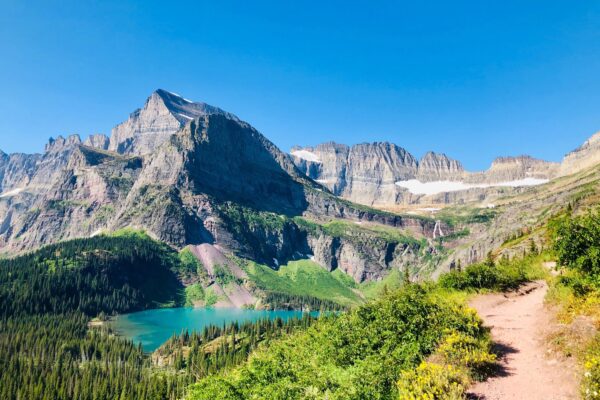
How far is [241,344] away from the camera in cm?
15912

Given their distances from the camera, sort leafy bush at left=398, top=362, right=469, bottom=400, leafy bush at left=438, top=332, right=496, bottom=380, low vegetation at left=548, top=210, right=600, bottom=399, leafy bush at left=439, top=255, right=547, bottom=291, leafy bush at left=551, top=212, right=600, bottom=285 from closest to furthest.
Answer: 1. low vegetation at left=548, top=210, right=600, bottom=399
2. leafy bush at left=398, top=362, right=469, bottom=400
3. leafy bush at left=438, top=332, right=496, bottom=380
4. leafy bush at left=551, top=212, right=600, bottom=285
5. leafy bush at left=439, top=255, right=547, bottom=291

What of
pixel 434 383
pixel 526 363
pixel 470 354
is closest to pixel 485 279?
pixel 526 363

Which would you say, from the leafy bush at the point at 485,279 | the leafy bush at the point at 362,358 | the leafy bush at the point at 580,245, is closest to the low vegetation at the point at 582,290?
the leafy bush at the point at 580,245

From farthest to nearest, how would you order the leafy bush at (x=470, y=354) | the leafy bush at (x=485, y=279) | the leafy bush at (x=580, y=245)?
the leafy bush at (x=485, y=279) < the leafy bush at (x=580, y=245) < the leafy bush at (x=470, y=354)

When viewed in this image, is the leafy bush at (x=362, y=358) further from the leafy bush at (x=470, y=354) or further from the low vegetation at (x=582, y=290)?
the low vegetation at (x=582, y=290)

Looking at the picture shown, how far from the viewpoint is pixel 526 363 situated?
20.8 metres

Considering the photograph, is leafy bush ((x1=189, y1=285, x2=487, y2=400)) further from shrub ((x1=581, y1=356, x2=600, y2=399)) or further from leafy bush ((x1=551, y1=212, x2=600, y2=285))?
leafy bush ((x1=551, y1=212, x2=600, y2=285))

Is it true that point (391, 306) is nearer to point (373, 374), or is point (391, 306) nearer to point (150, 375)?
point (373, 374)

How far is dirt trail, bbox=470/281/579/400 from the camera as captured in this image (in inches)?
698

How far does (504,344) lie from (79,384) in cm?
14071

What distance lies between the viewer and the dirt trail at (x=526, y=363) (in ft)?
58.1

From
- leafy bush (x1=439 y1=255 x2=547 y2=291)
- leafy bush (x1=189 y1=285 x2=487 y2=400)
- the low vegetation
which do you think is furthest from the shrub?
leafy bush (x1=439 y1=255 x2=547 y2=291)

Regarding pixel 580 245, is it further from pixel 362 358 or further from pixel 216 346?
pixel 216 346

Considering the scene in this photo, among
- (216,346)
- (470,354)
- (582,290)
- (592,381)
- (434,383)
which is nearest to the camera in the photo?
(592,381)
